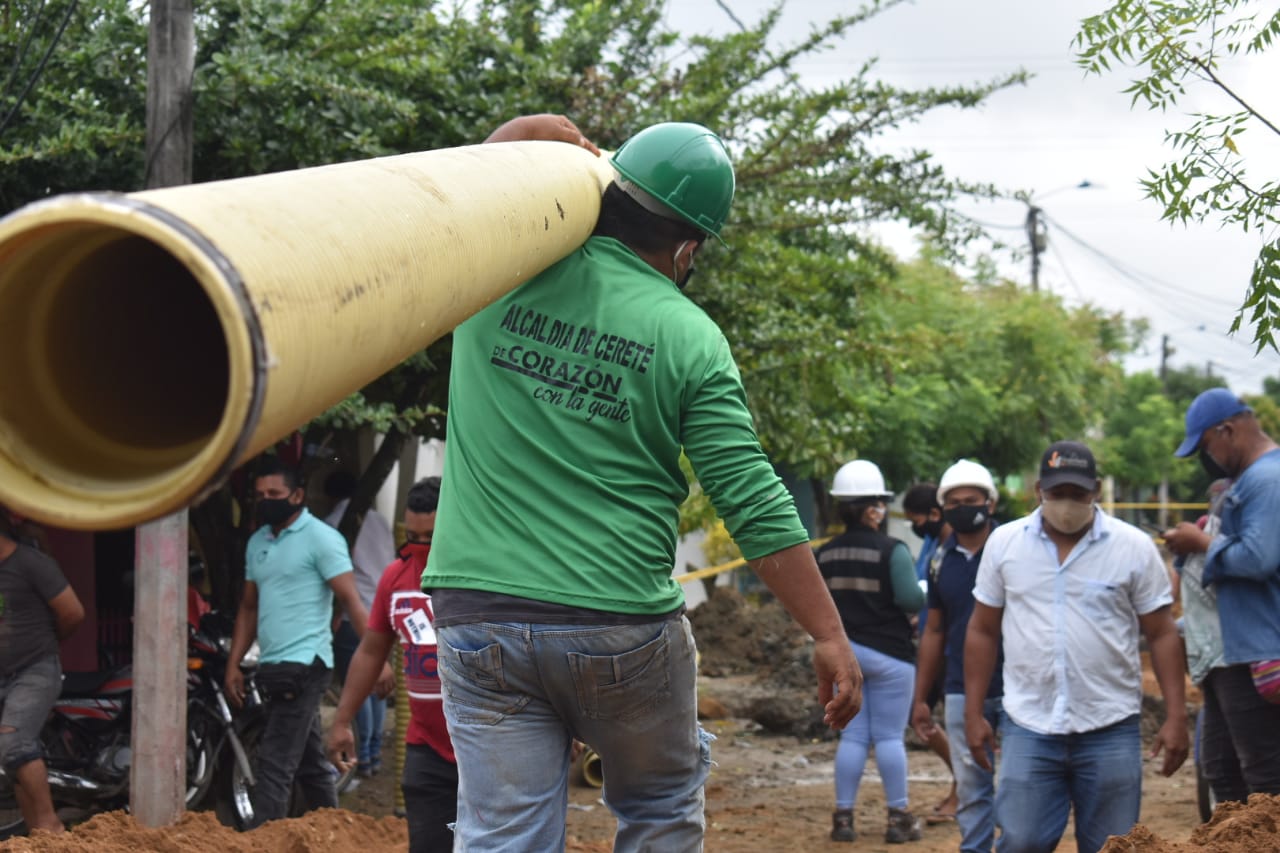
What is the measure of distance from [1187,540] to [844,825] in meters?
3.29

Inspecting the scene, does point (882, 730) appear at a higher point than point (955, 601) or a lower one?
lower

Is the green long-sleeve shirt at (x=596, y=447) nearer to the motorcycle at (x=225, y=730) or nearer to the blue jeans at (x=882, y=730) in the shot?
the motorcycle at (x=225, y=730)

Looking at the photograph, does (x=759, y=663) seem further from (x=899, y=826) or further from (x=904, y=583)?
(x=904, y=583)

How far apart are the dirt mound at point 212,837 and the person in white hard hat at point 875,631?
3122 millimetres

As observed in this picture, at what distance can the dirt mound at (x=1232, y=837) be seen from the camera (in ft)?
14.1

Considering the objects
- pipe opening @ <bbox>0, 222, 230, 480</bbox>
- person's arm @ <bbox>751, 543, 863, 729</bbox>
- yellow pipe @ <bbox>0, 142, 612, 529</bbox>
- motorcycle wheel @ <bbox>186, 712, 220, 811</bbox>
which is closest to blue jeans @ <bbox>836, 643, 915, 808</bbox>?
motorcycle wheel @ <bbox>186, 712, 220, 811</bbox>

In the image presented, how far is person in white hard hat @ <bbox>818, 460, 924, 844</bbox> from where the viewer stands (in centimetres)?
837

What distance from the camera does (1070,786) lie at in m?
5.42

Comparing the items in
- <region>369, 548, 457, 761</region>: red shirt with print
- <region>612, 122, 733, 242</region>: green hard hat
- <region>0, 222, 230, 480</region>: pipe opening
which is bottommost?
<region>369, 548, 457, 761</region>: red shirt with print

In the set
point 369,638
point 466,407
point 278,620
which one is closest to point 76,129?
point 278,620

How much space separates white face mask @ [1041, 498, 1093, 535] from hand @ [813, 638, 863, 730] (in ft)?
7.46

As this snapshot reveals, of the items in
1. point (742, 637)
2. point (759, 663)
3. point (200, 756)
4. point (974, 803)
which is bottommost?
point (759, 663)

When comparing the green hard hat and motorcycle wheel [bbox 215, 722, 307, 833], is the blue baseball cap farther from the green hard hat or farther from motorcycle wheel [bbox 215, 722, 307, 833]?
motorcycle wheel [bbox 215, 722, 307, 833]

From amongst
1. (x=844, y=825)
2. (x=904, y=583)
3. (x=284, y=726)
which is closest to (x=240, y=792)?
(x=284, y=726)
